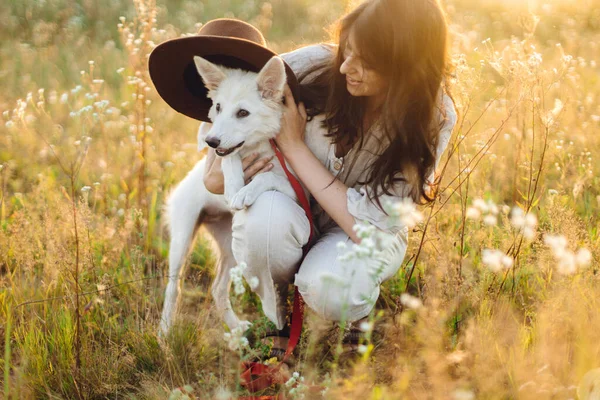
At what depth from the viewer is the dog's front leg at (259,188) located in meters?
2.51

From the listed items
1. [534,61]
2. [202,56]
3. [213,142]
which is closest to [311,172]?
[213,142]

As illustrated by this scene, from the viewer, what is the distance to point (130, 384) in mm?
2332

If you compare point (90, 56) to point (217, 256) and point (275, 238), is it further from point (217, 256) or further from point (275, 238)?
point (275, 238)

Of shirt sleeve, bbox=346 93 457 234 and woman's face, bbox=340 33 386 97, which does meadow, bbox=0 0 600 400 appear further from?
woman's face, bbox=340 33 386 97

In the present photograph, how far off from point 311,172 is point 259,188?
24 cm

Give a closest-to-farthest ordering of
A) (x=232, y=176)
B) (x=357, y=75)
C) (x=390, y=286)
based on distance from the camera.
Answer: (x=357, y=75), (x=232, y=176), (x=390, y=286)

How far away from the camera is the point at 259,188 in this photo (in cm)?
255

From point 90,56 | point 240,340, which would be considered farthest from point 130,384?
point 90,56

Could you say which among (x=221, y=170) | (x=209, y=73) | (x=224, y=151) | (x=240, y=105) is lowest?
(x=221, y=170)

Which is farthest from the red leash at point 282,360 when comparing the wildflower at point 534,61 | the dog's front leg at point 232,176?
the wildflower at point 534,61

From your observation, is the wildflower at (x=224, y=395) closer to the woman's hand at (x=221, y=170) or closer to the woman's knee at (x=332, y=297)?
the woman's knee at (x=332, y=297)

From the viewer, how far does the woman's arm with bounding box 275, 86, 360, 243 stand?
2502 millimetres

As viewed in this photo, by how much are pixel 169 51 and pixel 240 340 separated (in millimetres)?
1458

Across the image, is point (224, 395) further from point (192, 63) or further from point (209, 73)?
point (192, 63)
